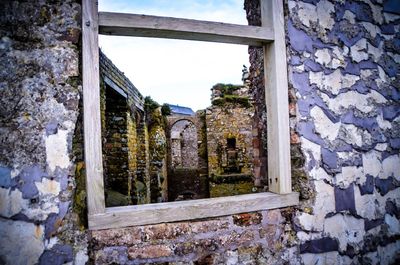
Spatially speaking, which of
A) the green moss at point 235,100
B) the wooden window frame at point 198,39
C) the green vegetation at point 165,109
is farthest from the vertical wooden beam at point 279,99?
the green vegetation at point 165,109

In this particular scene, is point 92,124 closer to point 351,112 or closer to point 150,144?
point 351,112

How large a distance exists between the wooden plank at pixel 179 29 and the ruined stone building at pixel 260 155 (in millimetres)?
156

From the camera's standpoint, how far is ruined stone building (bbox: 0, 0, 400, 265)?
1.18m

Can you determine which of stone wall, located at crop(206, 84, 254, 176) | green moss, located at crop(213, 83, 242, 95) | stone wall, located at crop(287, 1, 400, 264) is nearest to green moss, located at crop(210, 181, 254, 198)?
stone wall, located at crop(206, 84, 254, 176)

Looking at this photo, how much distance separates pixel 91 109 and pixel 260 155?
131 centimetres

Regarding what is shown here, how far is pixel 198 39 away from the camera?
1.56 m

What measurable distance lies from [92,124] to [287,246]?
1373mm

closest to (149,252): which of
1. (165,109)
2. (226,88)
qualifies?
(226,88)

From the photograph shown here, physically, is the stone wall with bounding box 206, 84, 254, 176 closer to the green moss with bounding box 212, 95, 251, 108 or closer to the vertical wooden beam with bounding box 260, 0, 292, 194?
the green moss with bounding box 212, 95, 251, 108

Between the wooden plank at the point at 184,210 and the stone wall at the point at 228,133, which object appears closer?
the wooden plank at the point at 184,210

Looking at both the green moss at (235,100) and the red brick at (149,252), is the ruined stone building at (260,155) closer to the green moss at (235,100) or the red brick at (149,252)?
the red brick at (149,252)

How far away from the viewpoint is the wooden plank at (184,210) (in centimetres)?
129

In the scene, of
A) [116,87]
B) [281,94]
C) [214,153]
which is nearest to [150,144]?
Answer: [214,153]

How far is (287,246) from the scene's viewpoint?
158 cm
